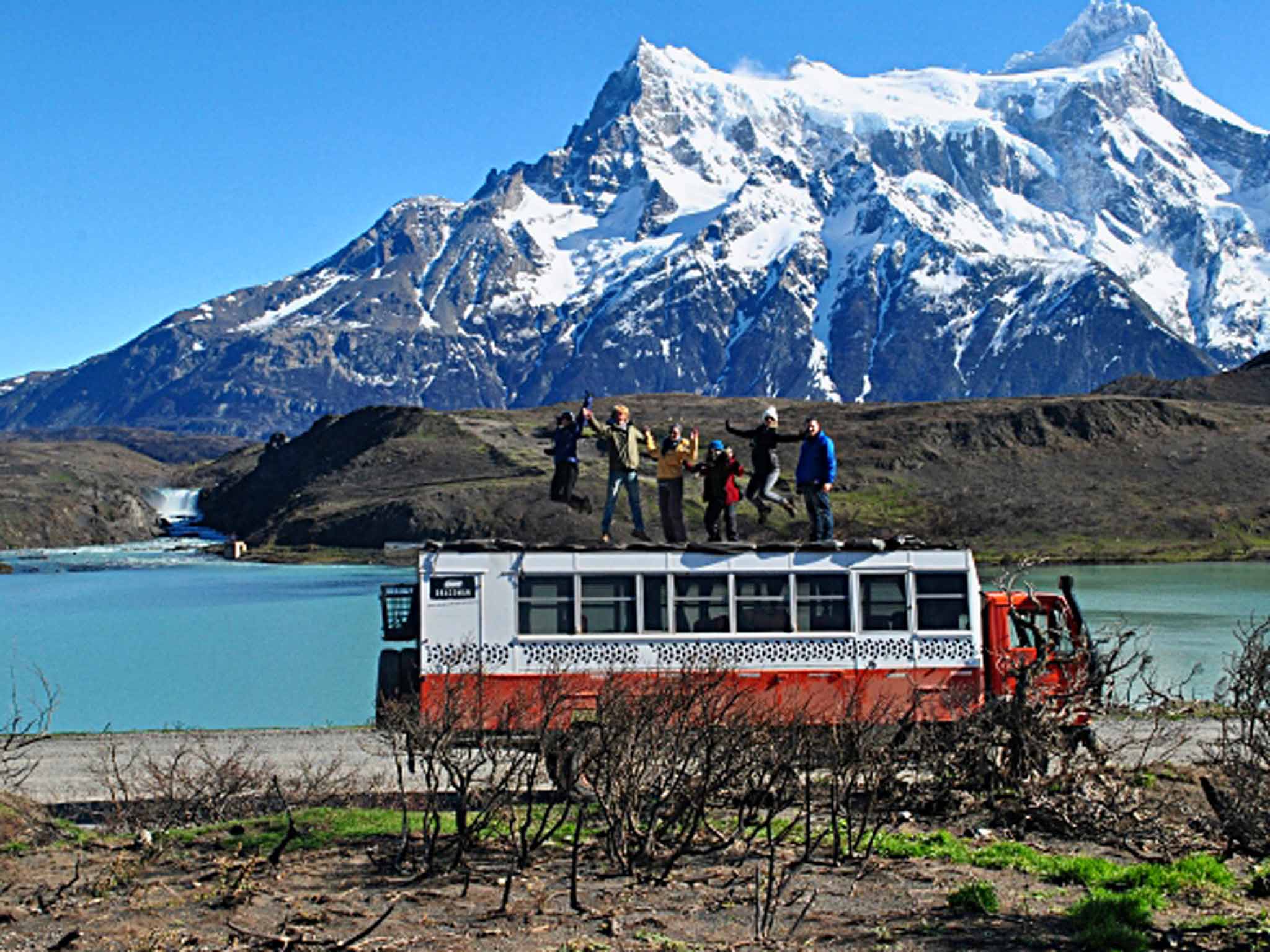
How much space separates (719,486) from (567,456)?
112 inches

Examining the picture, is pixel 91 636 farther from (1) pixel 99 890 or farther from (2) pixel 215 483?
(2) pixel 215 483

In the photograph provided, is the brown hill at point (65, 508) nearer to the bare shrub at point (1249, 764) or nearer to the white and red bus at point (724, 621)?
the white and red bus at point (724, 621)

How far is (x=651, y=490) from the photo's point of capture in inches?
4301

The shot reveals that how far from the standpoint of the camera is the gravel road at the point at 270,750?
19812 millimetres

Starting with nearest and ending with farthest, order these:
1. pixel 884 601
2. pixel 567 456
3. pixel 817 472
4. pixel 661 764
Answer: pixel 661 764
pixel 884 601
pixel 817 472
pixel 567 456

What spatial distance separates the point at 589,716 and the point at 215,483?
594 ft

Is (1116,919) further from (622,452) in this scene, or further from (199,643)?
(199,643)

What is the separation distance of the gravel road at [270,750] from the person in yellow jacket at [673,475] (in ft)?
17.0

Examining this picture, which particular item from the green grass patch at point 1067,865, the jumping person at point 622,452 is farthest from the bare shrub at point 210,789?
the green grass patch at point 1067,865

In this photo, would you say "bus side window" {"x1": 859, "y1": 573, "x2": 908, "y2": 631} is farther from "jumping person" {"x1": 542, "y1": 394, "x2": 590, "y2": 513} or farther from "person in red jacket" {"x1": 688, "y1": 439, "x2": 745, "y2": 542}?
"jumping person" {"x1": 542, "y1": 394, "x2": 590, "y2": 513}

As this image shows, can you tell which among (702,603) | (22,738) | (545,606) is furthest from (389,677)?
(22,738)

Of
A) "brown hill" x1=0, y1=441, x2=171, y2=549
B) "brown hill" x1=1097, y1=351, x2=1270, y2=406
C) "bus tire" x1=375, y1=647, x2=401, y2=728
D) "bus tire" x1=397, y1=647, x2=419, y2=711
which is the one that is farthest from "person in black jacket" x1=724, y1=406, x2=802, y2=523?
"brown hill" x1=1097, y1=351, x2=1270, y2=406

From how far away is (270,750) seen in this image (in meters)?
22.8

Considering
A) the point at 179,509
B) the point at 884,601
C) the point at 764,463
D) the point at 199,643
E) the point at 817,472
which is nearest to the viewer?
the point at 884,601
